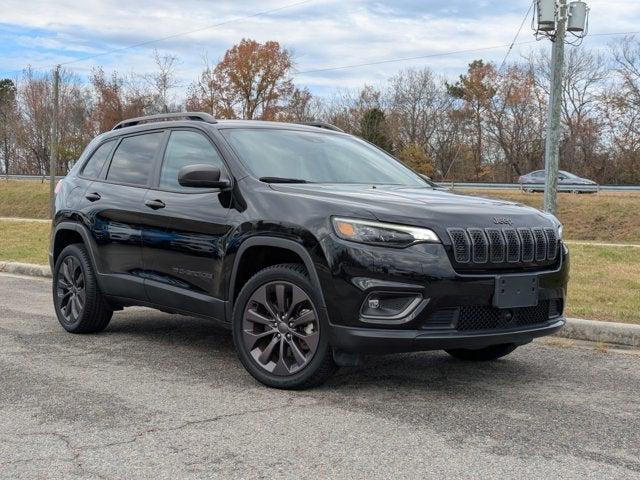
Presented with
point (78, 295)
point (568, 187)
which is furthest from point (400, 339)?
point (568, 187)

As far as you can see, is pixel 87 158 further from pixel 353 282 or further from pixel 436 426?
pixel 436 426

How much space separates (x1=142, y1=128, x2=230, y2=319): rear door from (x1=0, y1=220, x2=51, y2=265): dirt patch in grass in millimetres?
7098

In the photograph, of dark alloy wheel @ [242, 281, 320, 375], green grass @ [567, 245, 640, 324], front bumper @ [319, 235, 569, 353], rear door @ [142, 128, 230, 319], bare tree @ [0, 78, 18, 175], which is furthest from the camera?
bare tree @ [0, 78, 18, 175]

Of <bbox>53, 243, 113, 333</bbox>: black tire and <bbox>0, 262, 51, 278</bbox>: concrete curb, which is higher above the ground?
<bbox>53, 243, 113, 333</bbox>: black tire

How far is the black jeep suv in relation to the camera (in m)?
4.40

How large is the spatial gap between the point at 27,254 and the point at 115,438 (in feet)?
35.3

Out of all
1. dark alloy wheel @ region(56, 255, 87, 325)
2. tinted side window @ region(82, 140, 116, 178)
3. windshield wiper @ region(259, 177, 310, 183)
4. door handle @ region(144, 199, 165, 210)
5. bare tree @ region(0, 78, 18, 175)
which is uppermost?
bare tree @ region(0, 78, 18, 175)

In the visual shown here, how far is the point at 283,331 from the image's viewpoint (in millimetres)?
4797

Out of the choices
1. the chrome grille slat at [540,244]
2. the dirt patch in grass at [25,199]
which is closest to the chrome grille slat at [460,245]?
the chrome grille slat at [540,244]

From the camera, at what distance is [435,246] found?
172 inches

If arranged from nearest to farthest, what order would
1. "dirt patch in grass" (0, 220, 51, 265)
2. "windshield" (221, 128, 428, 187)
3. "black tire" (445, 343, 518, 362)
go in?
"windshield" (221, 128, 428, 187)
"black tire" (445, 343, 518, 362)
"dirt patch in grass" (0, 220, 51, 265)

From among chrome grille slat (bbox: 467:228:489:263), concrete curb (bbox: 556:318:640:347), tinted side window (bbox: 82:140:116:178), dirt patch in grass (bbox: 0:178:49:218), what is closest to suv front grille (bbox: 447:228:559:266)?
chrome grille slat (bbox: 467:228:489:263)

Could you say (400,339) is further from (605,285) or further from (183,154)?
(605,285)

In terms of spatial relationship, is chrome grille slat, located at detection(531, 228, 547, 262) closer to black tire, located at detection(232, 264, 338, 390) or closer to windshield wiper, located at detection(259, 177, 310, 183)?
black tire, located at detection(232, 264, 338, 390)
